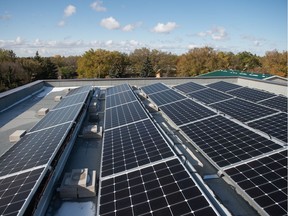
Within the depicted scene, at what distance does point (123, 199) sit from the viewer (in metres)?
6.69

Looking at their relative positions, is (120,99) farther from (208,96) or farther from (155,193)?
(155,193)

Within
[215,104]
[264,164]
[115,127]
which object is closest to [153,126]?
[115,127]

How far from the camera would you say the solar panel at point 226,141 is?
8656 mm

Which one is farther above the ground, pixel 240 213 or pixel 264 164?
pixel 264 164

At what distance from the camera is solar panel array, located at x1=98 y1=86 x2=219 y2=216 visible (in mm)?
5977

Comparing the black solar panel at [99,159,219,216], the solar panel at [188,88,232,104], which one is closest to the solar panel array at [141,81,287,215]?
the solar panel at [188,88,232,104]

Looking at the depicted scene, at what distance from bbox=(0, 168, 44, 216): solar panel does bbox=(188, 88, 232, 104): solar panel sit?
43.3ft

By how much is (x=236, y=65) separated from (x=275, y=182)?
362 ft

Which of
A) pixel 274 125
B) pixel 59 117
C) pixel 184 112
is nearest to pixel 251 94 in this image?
pixel 184 112

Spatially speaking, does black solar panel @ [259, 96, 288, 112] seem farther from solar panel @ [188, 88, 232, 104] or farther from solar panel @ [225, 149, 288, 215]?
solar panel @ [225, 149, 288, 215]

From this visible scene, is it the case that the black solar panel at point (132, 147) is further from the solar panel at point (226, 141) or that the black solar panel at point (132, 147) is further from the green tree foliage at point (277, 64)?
the green tree foliage at point (277, 64)

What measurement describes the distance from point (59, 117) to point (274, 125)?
1238 centimetres

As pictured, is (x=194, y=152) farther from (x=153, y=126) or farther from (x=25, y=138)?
(x=25, y=138)

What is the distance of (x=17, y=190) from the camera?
7.30 m
